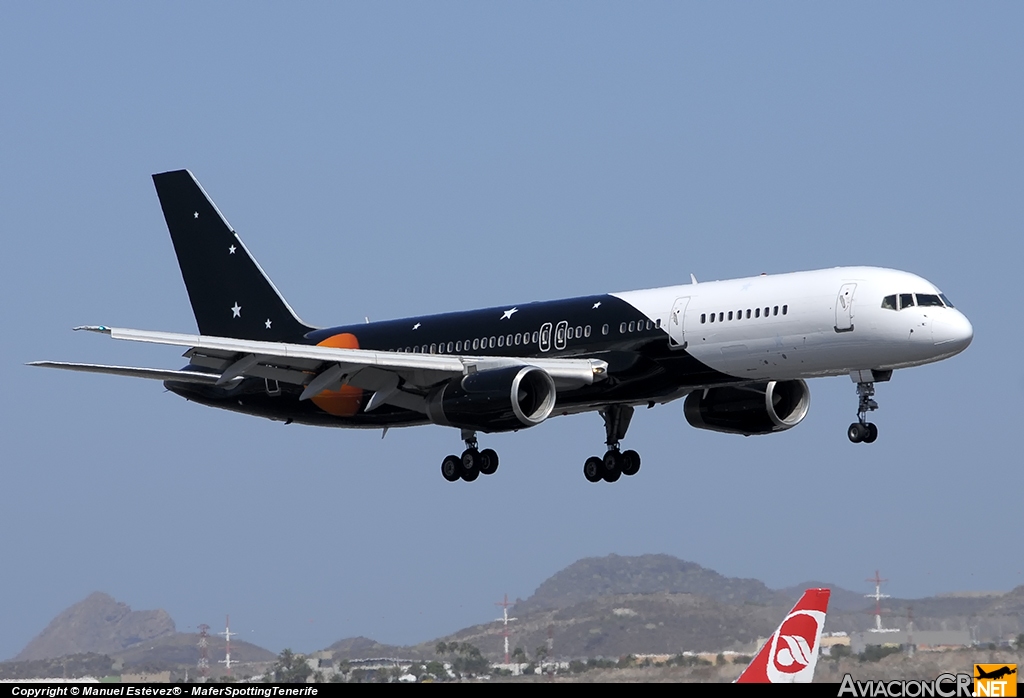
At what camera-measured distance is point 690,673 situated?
42.9m

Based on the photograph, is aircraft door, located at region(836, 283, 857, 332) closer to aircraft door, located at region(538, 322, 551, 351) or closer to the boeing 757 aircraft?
the boeing 757 aircraft

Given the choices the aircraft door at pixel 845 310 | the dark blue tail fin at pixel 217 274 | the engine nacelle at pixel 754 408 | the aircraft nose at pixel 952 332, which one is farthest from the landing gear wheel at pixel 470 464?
the aircraft nose at pixel 952 332

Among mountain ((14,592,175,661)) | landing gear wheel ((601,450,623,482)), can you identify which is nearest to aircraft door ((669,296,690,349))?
landing gear wheel ((601,450,623,482))

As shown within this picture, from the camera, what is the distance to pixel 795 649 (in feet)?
125

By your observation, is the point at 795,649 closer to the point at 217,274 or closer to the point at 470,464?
the point at 470,464

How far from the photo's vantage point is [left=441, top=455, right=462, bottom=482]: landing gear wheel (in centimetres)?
5128

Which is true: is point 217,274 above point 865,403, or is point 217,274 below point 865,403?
above

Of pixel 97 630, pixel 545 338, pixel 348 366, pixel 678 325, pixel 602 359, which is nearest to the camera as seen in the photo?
pixel 678 325

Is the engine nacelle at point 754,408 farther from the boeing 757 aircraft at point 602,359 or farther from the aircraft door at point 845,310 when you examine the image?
the aircraft door at point 845,310

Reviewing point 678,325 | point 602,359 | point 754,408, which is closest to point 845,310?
point 678,325

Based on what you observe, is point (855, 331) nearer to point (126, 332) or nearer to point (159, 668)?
point (126, 332)

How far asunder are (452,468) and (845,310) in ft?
42.5

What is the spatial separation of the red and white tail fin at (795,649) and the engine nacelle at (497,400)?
11148 mm

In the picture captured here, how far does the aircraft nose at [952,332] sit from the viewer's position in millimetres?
44531
